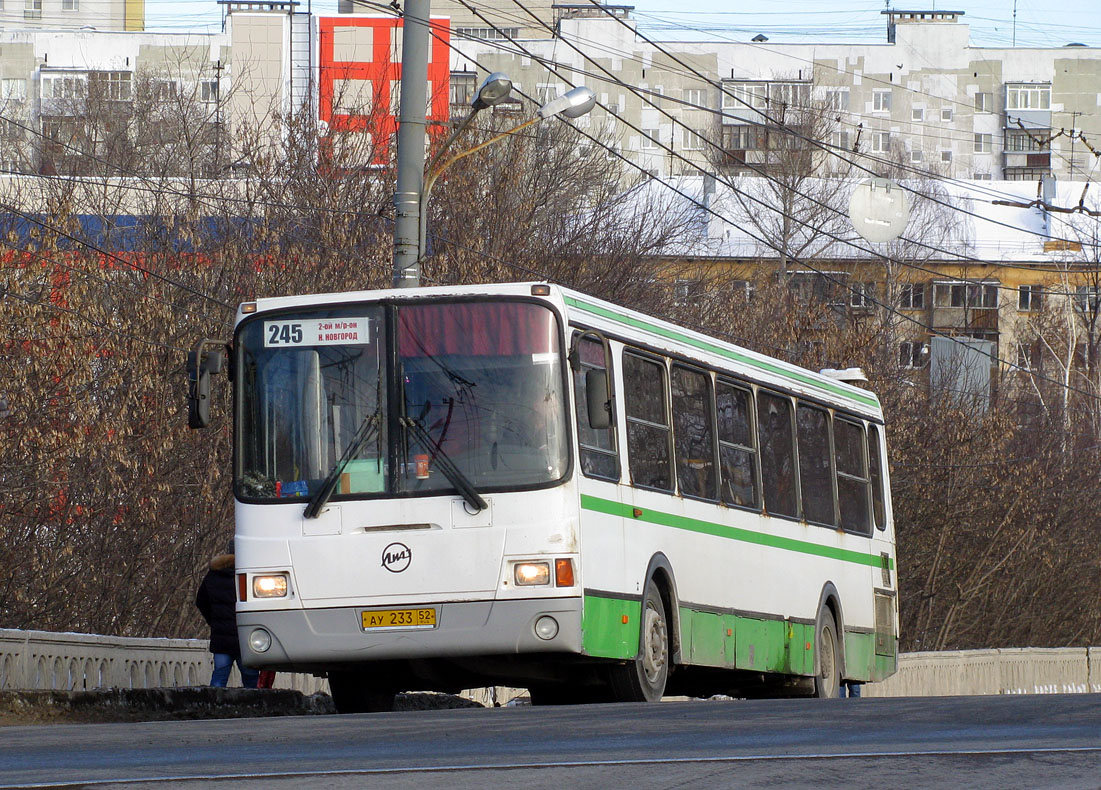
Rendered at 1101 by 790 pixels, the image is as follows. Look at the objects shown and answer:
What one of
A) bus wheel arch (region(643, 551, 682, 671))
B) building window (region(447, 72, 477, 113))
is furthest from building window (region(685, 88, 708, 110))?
bus wheel arch (region(643, 551, 682, 671))

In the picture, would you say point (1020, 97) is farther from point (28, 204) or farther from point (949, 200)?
point (28, 204)

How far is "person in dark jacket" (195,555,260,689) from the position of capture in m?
16.1

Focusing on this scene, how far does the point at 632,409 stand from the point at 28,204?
17.3m

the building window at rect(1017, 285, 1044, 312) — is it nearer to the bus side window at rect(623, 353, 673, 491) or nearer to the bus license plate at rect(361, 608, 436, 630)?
the bus side window at rect(623, 353, 673, 491)

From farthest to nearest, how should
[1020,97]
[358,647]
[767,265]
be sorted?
[1020,97], [767,265], [358,647]

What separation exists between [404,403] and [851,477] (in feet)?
23.7

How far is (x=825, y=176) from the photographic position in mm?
66062

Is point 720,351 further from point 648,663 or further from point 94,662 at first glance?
point 94,662

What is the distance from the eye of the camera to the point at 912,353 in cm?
5306

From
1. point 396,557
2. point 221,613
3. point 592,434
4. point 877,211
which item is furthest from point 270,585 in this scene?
point 877,211

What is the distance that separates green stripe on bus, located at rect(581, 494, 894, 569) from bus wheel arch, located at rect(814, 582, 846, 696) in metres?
0.38

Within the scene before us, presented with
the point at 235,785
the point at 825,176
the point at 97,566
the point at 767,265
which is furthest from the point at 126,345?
the point at 825,176

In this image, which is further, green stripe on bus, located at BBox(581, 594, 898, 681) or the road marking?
green stripe on bus, located at BBox(581, 594, 898, 681)

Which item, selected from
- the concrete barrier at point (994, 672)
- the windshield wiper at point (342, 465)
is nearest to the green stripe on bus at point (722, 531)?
the windshield wiper at point (342, 465)
